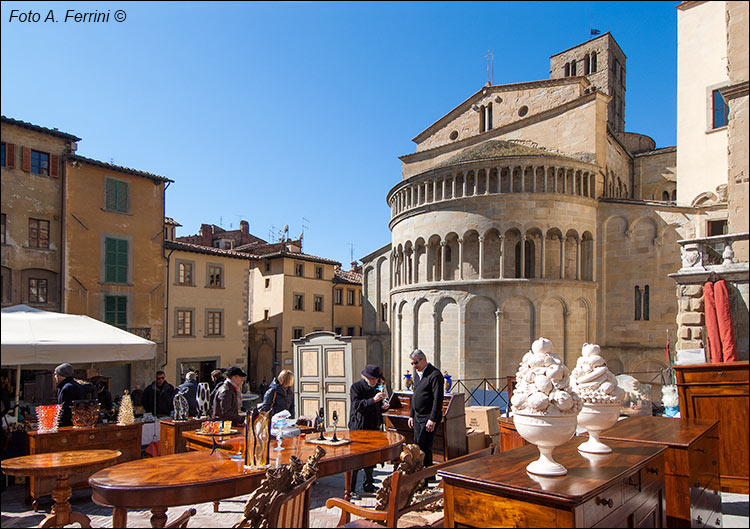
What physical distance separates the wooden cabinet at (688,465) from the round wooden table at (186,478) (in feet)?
9.23

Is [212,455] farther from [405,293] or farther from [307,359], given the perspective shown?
[405,293]

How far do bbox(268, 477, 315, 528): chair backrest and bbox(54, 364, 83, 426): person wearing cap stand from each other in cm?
575

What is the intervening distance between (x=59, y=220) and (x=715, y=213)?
24176 millimetres

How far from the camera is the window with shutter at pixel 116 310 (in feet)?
69.8

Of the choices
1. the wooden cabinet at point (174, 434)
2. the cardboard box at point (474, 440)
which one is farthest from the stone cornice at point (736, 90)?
the wooden cabinet at point (174, 434)

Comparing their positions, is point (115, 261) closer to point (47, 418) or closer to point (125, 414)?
point (125, 414)

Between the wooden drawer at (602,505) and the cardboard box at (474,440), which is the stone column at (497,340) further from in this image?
the wooden drawer at (602,505)

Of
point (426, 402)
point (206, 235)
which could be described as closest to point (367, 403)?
point (426, 402)

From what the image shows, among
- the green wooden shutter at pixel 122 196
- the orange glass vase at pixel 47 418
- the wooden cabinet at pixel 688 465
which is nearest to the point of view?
the wooden cabinet at pixel 688 465

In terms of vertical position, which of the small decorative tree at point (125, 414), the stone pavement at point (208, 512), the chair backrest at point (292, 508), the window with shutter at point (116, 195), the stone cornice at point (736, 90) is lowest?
the stone pavement at point (208, 512)

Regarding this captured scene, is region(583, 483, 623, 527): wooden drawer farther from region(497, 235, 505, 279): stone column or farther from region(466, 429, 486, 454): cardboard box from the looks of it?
region(497, 235, 505, 279): stone column

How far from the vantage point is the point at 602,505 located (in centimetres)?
341

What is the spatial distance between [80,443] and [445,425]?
5552mm

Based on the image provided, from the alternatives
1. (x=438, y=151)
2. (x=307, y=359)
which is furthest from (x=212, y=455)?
(x=438, y=151)
